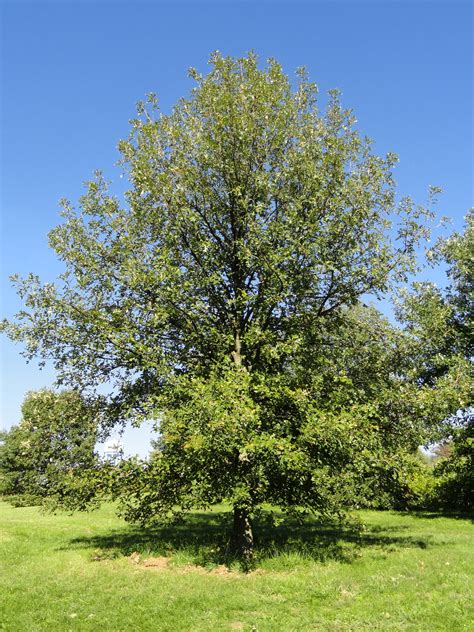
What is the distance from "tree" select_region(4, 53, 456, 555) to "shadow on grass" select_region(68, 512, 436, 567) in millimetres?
1154

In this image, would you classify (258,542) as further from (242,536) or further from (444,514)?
(444,514)

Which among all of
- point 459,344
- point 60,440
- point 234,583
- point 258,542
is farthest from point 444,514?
point 60,440

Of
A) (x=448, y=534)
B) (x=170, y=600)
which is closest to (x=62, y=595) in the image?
(x=170, y=600)

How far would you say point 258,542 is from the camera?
1642cm

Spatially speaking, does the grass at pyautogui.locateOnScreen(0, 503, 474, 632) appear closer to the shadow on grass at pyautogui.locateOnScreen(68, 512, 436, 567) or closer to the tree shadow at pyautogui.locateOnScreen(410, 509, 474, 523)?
the shadow on grass at pyautogui.locateOnScreen(68, 512, 436, 567)

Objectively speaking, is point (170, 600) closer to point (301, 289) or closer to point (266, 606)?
point (266, 606)

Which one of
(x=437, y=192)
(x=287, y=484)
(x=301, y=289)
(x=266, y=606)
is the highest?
(x=437, y=192)

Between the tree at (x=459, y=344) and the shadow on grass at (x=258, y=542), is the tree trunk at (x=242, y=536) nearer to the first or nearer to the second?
the shadow on grass at (x=258, y=542)

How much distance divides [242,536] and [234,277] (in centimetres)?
813

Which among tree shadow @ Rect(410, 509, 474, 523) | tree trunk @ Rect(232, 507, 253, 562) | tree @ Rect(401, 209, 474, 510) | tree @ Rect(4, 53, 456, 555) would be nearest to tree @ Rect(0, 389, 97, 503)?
tree @ Rect(4, 53, 456, 555)

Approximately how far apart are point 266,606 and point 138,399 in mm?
7172

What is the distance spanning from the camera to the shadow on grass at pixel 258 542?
14.2m

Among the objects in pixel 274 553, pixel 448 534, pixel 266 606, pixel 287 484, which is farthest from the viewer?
pixel 448 534

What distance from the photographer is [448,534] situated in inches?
770
